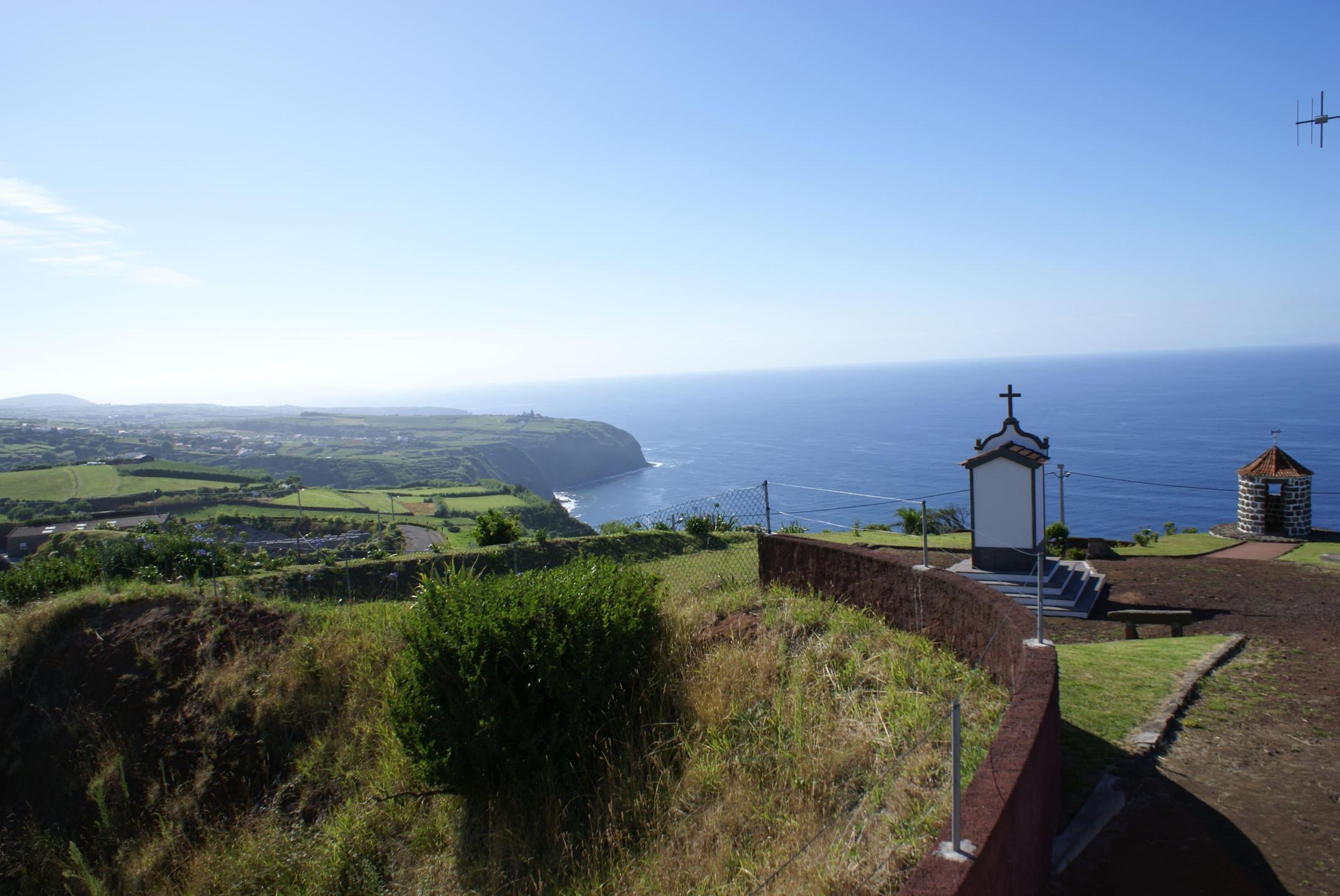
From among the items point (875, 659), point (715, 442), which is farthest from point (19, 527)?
point (715, 442)

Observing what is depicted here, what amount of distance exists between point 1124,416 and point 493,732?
124 meters

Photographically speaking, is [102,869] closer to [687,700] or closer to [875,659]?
[687,700]

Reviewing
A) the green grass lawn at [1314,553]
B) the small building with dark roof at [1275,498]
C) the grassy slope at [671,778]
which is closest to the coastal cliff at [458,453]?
the small building with dark roof at [1275,498]

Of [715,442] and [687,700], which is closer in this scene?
[687,700]

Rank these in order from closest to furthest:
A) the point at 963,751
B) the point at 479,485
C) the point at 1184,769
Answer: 1. the point at 963,751
2. the point at 1184,769
3. the point at 479,485

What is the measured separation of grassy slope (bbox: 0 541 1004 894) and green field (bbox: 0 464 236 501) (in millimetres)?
48312

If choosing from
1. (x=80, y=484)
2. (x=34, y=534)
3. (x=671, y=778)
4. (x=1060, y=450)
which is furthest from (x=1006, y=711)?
(x=1060, y=450)

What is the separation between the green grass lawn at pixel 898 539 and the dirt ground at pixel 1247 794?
640 centimetres

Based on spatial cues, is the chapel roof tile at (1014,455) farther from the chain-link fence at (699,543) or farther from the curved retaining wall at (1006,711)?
the curved retaining wall at (1006,711)

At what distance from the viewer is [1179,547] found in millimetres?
14609

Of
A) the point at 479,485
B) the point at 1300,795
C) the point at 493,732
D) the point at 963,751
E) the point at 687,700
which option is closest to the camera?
the point at 963,751

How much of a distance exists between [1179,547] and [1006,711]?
44.0 ft

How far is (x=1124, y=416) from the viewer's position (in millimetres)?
110938

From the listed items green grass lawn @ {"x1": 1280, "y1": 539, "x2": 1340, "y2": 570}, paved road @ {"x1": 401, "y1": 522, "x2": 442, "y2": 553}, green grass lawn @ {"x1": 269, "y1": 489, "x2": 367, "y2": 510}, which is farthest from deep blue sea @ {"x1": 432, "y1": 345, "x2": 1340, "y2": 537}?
green grass lawn @ {"x1": 269, "y1": 489, "x2": 367, "y2": 510}
